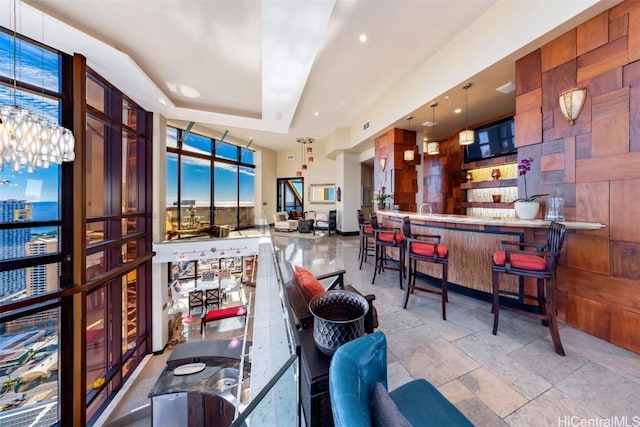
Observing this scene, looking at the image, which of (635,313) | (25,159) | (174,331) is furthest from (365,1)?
(174,331)

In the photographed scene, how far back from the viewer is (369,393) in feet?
2.52

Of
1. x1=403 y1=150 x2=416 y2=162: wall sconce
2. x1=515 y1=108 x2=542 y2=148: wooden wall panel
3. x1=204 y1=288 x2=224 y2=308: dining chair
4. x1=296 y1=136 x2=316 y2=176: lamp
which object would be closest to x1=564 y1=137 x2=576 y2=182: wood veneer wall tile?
x1=515 y1=108 x2=542 y2=148: wooden wall panel

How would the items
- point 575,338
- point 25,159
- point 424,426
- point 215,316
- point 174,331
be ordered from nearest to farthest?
1. point 424,426
2. point 25,159
3. point 575,338
4. point 174,331
5. point 215,316

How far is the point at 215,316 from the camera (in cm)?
665

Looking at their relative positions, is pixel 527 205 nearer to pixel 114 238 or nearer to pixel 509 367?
pixel 509 367

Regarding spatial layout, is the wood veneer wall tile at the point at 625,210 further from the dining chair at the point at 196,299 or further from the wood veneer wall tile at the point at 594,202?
the dining chair at the point at 196,299

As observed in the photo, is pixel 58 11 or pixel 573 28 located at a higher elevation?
pixel 58 11

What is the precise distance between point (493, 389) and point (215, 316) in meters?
7.12

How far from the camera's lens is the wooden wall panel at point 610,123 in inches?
81.5

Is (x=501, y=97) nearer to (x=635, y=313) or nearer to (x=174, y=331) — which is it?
(x=635, y=313)

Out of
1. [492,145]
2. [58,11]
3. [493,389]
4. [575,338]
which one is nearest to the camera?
[493,389]

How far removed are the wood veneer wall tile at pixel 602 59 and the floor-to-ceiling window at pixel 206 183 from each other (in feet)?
25.5

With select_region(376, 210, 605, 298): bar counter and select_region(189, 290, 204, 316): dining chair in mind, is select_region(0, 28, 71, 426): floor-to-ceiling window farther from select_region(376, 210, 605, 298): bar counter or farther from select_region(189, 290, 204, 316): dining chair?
select_region(376, 210, 605, 298): bar counter

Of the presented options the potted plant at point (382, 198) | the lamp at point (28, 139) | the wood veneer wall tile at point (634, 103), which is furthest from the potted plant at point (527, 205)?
the lamp at point (28, 139)
